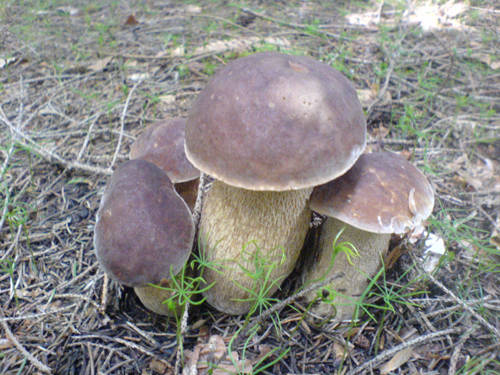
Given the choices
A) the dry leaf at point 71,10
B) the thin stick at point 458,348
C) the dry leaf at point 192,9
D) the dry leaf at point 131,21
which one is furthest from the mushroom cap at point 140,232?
the dry leaf at point 71,10

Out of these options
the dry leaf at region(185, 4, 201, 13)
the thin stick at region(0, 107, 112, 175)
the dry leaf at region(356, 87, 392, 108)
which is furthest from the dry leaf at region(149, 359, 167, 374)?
the dry leaf at region(185, 4, 201, 13)

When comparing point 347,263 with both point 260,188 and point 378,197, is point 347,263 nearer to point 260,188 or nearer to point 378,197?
point 378,197

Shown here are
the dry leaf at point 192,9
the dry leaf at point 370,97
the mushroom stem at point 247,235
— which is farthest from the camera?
the dry leaf at point 192,9

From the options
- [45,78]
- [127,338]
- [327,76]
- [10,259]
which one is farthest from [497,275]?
[45,78]

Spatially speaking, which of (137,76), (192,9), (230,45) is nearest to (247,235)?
(137,76)

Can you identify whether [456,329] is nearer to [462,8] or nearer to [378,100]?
[378,100]

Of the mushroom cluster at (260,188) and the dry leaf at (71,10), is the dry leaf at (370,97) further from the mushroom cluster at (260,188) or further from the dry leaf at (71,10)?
the dry leaf at (71,10)
